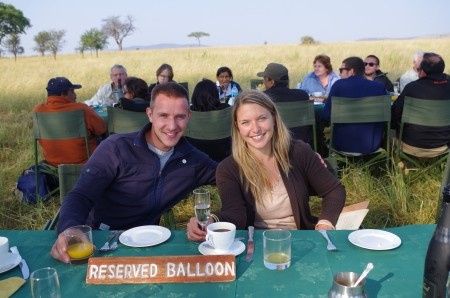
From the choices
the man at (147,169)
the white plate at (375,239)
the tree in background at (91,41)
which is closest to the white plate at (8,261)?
the man at (147,169)

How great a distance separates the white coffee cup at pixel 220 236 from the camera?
174 cm

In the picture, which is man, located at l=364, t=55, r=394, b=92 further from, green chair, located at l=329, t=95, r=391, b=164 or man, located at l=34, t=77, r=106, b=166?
man, located at l=34, t=77, r=106, b=166

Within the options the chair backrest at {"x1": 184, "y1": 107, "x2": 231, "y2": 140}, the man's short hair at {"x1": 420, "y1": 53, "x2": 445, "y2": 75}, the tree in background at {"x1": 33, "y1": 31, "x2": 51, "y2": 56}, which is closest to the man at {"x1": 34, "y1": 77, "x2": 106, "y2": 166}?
the chair backrest at {"x1": 184, "y1": 107, "x2": 231, "y2": 140}

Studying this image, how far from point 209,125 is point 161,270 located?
3.06 m

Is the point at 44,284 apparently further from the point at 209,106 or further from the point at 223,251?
the point at 209,106

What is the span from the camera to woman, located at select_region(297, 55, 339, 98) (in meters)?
7.23

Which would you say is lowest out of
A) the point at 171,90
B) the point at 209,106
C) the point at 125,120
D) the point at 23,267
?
the point at 23,267

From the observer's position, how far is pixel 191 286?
5.08 ft

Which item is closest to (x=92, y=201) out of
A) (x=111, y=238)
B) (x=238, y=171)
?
(x=111, y=238)

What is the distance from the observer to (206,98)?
15.2ft

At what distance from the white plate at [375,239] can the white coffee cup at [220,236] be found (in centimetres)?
52

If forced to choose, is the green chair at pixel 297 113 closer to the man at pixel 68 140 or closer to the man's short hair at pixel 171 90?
the man at pixel 68 140

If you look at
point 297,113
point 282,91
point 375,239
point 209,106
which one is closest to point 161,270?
point 375,239

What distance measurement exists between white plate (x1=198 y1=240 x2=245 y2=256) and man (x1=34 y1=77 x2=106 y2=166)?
327 centimetres
